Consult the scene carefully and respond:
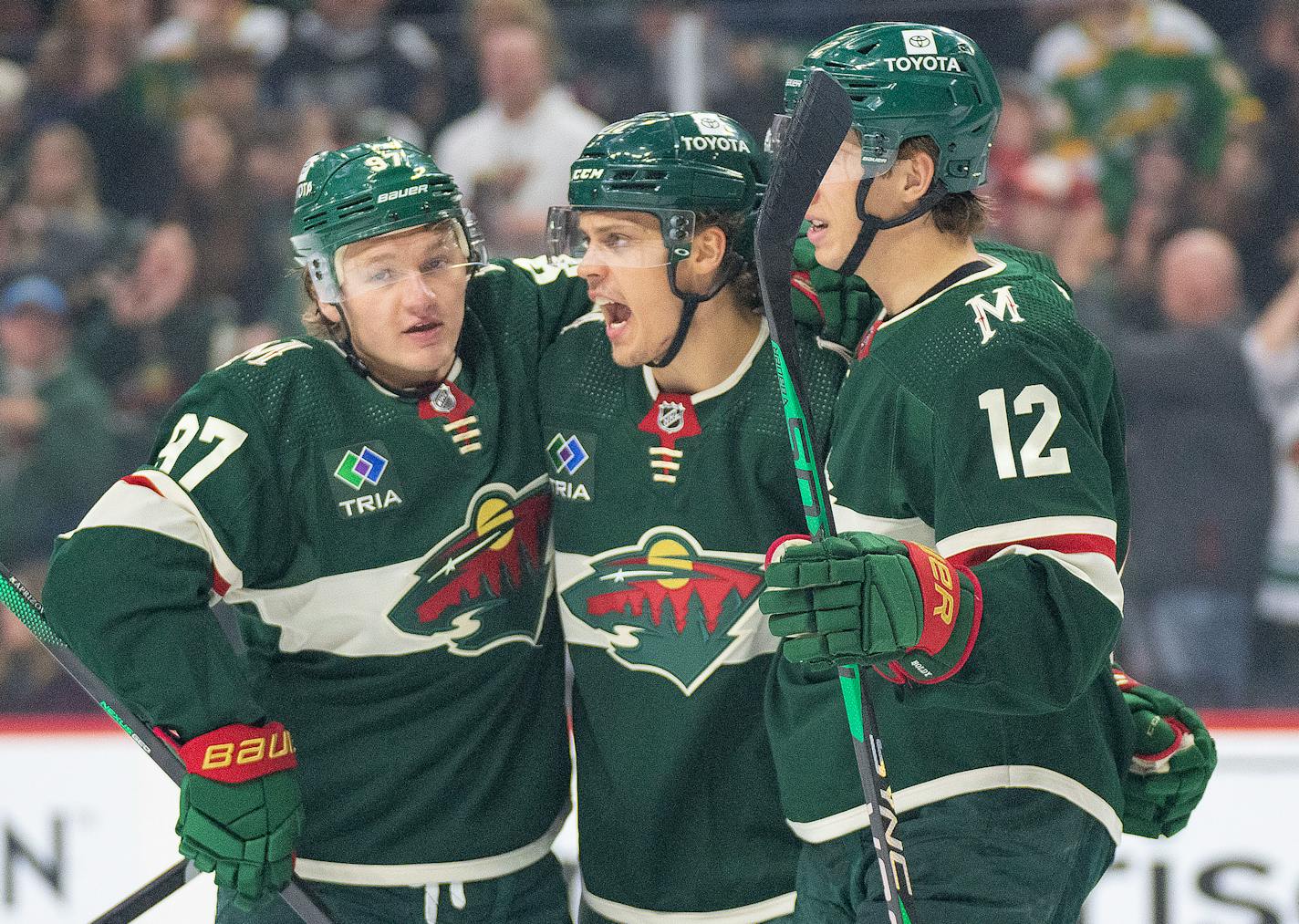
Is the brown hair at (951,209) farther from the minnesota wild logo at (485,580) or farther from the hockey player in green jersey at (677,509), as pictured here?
the minnesota wild logo at (485,580)

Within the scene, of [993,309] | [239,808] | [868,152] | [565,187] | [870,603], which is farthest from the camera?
[565,187]

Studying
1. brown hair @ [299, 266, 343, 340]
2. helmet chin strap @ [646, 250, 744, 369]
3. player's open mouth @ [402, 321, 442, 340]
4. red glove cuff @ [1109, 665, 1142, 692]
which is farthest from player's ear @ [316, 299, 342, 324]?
red glove cuff @ [1109, 665, 1142, 692]

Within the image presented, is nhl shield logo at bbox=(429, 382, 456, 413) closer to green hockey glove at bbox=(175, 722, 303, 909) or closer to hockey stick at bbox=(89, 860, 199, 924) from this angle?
green hockey glove at bbox=(175, 722, 303, 909)

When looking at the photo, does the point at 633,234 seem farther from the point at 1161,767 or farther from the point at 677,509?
the point at 1161,767

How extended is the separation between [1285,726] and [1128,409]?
3.31ft

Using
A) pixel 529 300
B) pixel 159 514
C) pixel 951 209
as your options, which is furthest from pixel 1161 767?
pixel 159 514

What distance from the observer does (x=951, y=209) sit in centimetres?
222

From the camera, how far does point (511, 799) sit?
8.84ft

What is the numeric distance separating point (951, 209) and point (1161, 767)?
2.64 feet

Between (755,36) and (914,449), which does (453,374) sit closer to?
(914,449)

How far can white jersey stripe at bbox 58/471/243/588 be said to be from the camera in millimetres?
2424

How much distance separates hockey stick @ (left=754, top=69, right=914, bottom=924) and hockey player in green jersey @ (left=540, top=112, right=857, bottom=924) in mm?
495

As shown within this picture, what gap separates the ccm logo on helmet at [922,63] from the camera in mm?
2189

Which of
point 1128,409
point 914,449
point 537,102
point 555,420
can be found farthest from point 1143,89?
point 914,449
